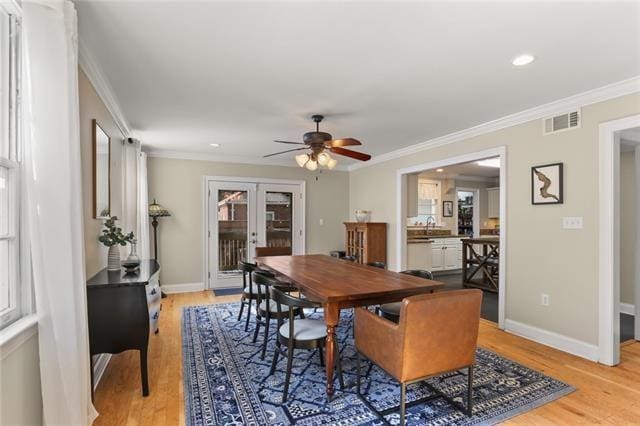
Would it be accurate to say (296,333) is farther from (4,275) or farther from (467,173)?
(467,173)

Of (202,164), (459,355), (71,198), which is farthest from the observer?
(202,164)

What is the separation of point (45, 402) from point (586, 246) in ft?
13.4

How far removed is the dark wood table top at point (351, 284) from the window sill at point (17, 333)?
1.52 metres

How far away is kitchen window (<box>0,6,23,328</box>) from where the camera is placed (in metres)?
1.51

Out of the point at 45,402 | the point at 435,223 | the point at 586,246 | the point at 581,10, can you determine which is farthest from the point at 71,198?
the point at 435,223

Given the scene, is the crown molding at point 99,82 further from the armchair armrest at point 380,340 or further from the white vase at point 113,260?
the armchair armrest at point 380,340

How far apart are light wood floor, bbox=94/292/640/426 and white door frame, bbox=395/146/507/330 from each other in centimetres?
50

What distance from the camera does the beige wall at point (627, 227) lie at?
4.34 m

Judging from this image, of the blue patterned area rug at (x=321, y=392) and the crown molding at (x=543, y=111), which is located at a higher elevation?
the crown molding at (x=543, y=111)

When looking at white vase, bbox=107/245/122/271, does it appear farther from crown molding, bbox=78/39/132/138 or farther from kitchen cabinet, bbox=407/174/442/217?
kitchen cabinet, bbox=407/174/442/217

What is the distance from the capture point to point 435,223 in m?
8.16

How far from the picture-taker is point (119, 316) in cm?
227

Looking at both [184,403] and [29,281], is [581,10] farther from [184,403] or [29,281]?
[184,403]

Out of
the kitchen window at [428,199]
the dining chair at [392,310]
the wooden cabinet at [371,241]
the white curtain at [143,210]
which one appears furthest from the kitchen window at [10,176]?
the kitchen window at [428,199]
